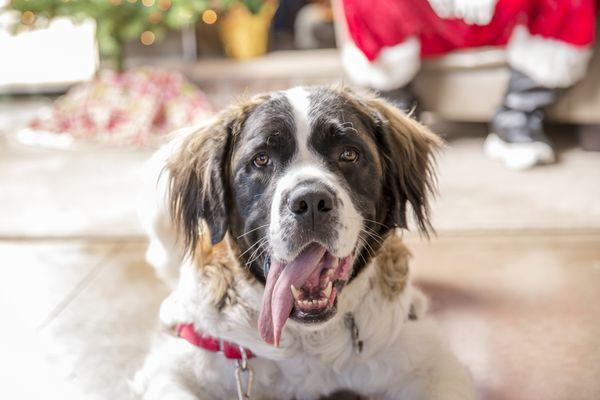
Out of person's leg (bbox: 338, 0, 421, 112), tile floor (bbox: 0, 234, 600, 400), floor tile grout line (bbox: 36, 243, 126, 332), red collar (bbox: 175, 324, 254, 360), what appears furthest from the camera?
person's leg (bbox: 338, 0, 421, 112)

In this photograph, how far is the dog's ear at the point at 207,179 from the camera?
1783 mm

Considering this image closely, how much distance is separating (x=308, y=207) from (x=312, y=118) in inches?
10.3

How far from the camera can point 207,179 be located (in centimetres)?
179

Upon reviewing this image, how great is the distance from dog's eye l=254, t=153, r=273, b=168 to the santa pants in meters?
2.42

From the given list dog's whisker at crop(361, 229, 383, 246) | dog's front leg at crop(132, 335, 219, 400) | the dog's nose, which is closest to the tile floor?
dog's front leg at crop(132, 335, 219, 400)

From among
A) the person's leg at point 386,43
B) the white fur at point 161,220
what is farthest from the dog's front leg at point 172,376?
the person's leg at point 386,43

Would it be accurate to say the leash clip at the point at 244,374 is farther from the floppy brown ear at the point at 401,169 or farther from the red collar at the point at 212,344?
the floppy brown ear at the point at 401,169

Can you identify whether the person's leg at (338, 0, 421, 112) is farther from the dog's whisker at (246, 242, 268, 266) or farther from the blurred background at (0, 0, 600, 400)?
the dog's whisker at (246, 242, 268, 266)

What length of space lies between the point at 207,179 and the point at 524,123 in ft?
8.41

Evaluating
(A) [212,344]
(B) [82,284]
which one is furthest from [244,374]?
(B) [82,284]

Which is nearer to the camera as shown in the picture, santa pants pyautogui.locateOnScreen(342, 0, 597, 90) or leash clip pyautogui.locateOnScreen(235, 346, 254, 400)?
leash clip pyautogui.locateOnScreen(235, 346, 254, 400)

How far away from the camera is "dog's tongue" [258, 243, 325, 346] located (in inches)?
62.1

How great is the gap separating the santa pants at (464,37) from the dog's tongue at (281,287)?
2.54 meters

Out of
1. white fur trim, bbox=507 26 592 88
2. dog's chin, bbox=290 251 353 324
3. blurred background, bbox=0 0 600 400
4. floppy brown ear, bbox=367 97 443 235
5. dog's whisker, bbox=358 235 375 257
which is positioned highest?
A: floppy brown ear, bbox=367 97 443 235
